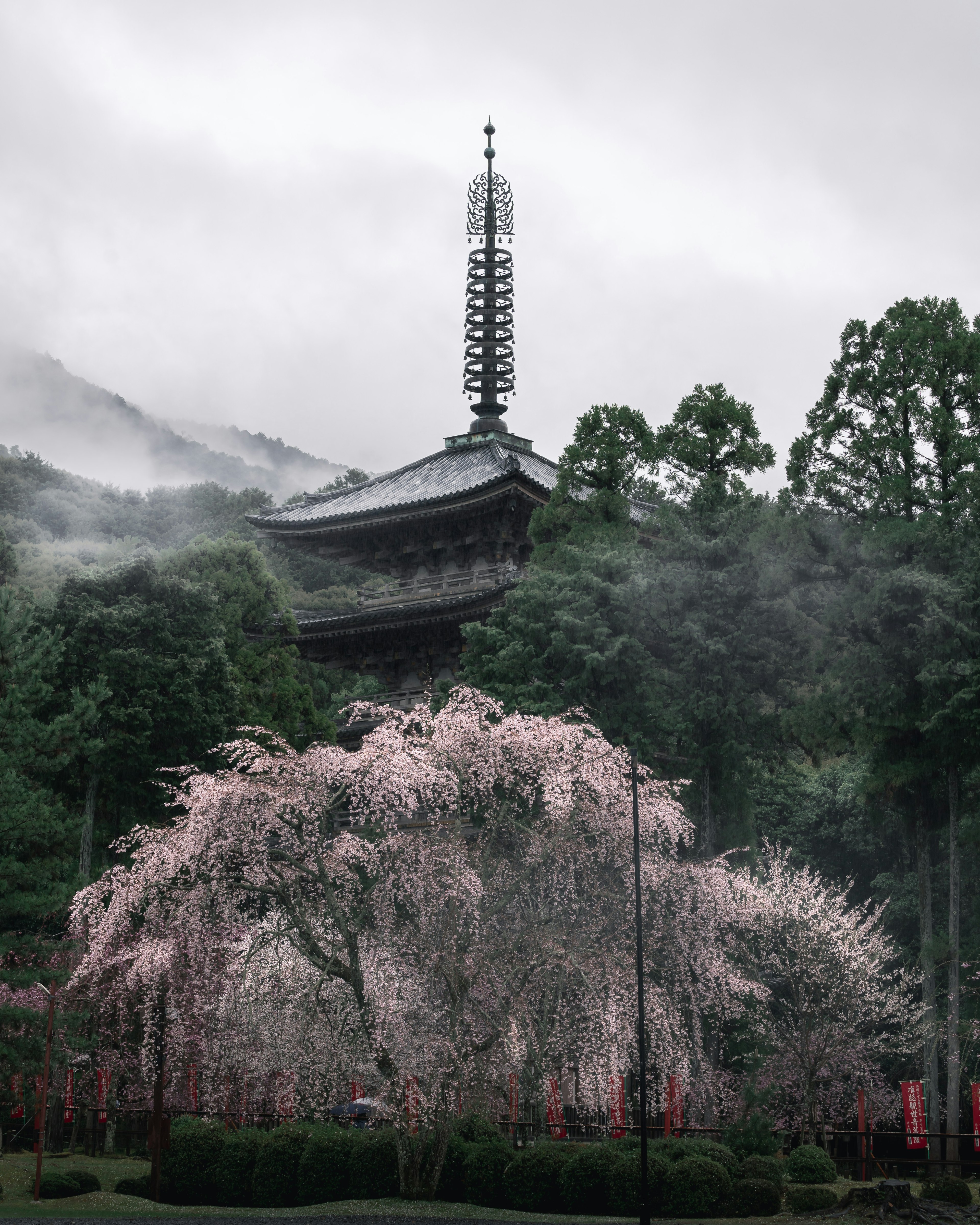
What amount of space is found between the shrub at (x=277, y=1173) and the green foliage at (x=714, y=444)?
16422mm

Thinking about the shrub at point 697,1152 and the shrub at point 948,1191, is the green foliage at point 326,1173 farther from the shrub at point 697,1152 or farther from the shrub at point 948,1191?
the shrub at point 948,1191

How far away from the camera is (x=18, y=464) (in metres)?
68.1

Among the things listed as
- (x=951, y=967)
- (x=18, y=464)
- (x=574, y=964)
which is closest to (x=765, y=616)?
(x=951, y=967)

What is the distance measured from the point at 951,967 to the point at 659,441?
13.1 metres

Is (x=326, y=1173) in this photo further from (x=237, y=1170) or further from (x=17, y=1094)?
(x=17, y=1094)

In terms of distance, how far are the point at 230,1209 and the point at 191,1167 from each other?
132 cm

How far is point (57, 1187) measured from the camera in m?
21.0

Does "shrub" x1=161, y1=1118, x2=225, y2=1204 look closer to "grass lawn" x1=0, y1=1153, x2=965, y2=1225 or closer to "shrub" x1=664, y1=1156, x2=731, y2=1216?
"grass lawn" x1=0, y1=1153, x2=965, y2=1225

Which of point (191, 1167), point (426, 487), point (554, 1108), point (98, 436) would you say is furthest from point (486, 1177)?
point (98, 436)

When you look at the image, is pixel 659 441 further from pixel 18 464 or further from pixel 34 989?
pixel 18 464

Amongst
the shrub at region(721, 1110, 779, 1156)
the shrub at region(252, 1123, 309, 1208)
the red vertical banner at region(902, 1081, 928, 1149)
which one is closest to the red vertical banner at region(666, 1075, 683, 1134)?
the shrub at region(721, 1110, 779, 1156)

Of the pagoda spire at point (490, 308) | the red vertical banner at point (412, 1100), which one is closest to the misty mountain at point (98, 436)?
the pagoda spire at point (490, 308)

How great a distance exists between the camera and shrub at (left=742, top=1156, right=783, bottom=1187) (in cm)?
1933

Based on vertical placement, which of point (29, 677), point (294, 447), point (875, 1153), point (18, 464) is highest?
point (294, 447)
